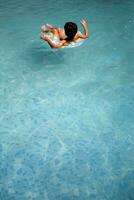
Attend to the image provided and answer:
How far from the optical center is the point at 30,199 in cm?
313

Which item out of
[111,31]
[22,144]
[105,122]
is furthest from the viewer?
[111,31]

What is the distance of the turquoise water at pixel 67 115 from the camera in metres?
3.32

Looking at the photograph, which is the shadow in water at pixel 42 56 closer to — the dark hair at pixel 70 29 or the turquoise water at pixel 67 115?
the turquoise water at pixel 67 115

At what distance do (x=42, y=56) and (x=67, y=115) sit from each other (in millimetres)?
2191

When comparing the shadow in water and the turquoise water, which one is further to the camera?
the shadow in water

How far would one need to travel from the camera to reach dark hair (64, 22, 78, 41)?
4760mm

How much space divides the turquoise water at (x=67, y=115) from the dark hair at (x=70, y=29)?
0.90m

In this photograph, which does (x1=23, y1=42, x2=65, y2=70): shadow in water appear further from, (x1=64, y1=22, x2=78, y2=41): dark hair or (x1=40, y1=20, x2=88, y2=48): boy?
(x1=64, y1=22, x2=78, y2=41): dark hair

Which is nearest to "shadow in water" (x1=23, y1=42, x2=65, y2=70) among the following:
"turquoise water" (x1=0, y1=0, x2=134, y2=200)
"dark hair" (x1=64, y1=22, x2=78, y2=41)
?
"turquoise water" (x1=0, y1=0, x2=134, y2=200)

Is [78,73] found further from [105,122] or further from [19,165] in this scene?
[19,165]

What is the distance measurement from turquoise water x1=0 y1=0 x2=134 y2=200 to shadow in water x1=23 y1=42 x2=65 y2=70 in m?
0.02

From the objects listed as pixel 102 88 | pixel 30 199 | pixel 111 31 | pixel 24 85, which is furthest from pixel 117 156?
pixel 111 31

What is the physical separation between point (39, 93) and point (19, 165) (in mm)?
1745

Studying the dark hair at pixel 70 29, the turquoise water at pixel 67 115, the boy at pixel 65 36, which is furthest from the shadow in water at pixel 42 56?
the dark hair at pixel 70 29
